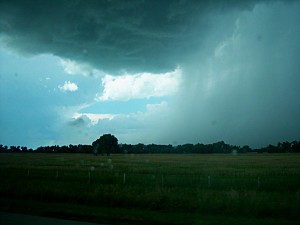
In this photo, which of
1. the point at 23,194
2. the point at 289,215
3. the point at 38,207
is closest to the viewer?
the point at 289,215

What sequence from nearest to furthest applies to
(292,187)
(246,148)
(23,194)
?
1. (23,194)
2. (292,187)
3. (246,148)

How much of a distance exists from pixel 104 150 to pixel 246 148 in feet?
302

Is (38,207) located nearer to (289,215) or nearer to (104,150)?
(289,215)

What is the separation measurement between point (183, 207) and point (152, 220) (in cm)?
348

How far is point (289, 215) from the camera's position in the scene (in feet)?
52.6

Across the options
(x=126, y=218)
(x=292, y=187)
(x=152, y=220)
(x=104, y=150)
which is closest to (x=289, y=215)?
(x=152, y=220)

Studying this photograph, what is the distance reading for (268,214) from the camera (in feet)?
53.9

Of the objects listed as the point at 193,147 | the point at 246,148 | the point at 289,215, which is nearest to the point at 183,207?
the point at 289,215

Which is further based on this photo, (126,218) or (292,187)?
(292,187)

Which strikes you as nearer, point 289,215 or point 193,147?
point 289,215

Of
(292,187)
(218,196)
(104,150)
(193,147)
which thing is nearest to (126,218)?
(218,196)

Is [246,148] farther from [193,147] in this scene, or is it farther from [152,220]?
[152,220]

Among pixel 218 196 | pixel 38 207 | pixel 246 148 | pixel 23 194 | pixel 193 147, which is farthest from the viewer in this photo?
pixel 246 148

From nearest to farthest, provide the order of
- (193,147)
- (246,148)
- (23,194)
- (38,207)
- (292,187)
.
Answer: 1. (38,207)
2. (23,194)
3. (292,187)
4. (193,147)
5. (246,148)
